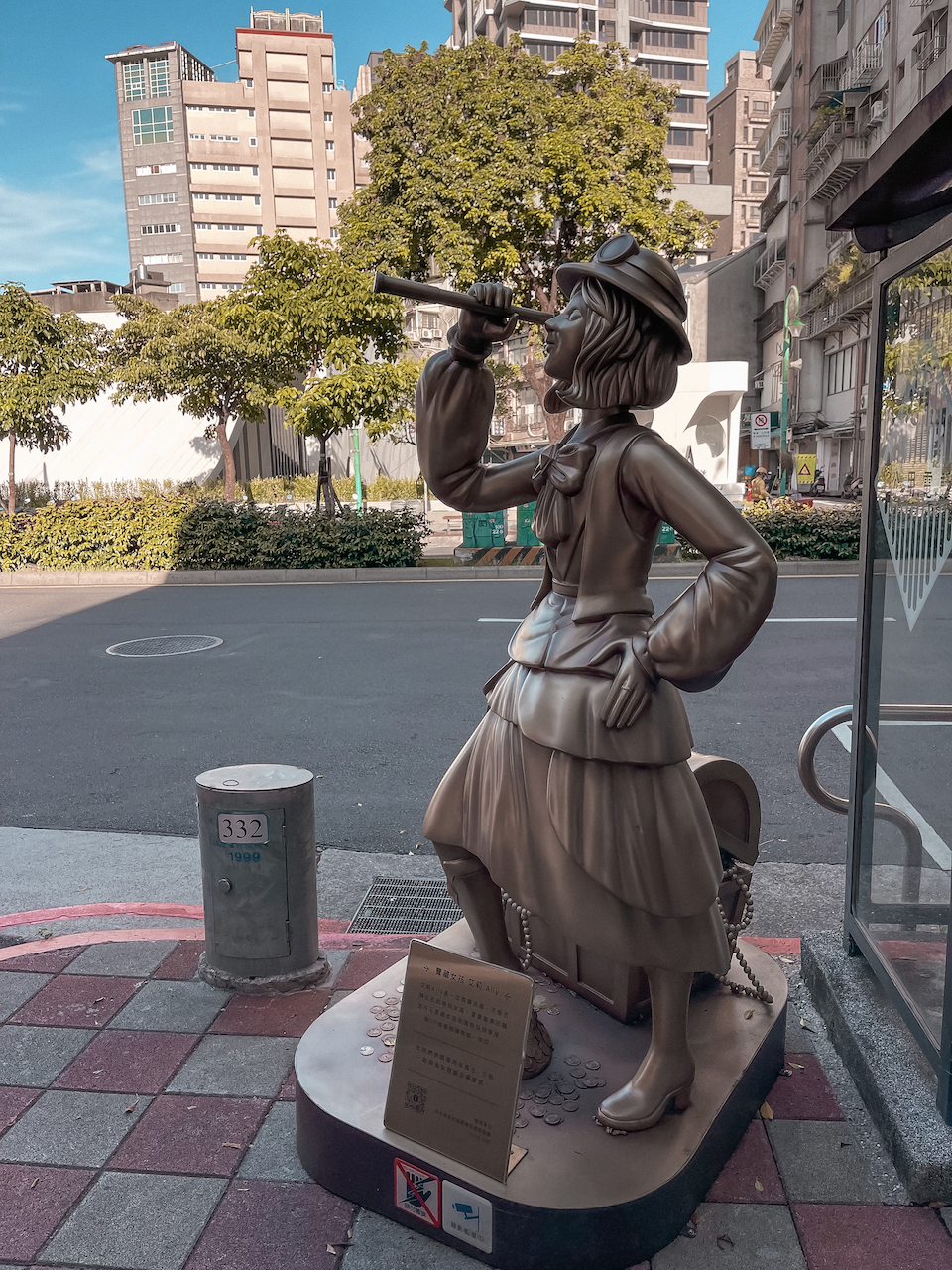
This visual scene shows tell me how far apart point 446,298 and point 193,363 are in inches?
844

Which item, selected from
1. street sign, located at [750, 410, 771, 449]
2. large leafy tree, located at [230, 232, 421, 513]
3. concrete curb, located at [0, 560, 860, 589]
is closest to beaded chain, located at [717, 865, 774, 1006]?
concrete curb, located at [0, 560, 860, 589]

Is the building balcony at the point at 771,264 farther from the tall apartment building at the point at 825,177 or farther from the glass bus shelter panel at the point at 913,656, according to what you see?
the glass bus shelter panel at the point at 913,656

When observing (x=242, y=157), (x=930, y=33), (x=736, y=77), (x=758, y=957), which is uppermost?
(x=736, y=77)

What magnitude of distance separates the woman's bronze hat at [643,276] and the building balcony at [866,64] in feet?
133

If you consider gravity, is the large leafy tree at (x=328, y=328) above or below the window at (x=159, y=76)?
below

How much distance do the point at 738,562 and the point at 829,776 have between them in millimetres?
3791

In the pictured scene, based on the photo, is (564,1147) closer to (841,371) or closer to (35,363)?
(35,363)

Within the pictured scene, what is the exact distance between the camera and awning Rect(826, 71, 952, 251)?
191 centimetres

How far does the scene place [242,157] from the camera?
71.5m

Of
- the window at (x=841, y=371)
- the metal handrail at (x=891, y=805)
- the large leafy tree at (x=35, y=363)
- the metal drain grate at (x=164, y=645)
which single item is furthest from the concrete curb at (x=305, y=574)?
the window at (x=841, y=371)

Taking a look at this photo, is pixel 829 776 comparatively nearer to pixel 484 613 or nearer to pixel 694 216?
pixel 484 613

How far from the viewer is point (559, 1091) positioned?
2.19m

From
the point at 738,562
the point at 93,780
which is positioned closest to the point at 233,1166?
the point at 738,562

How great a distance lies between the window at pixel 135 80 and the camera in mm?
74062
